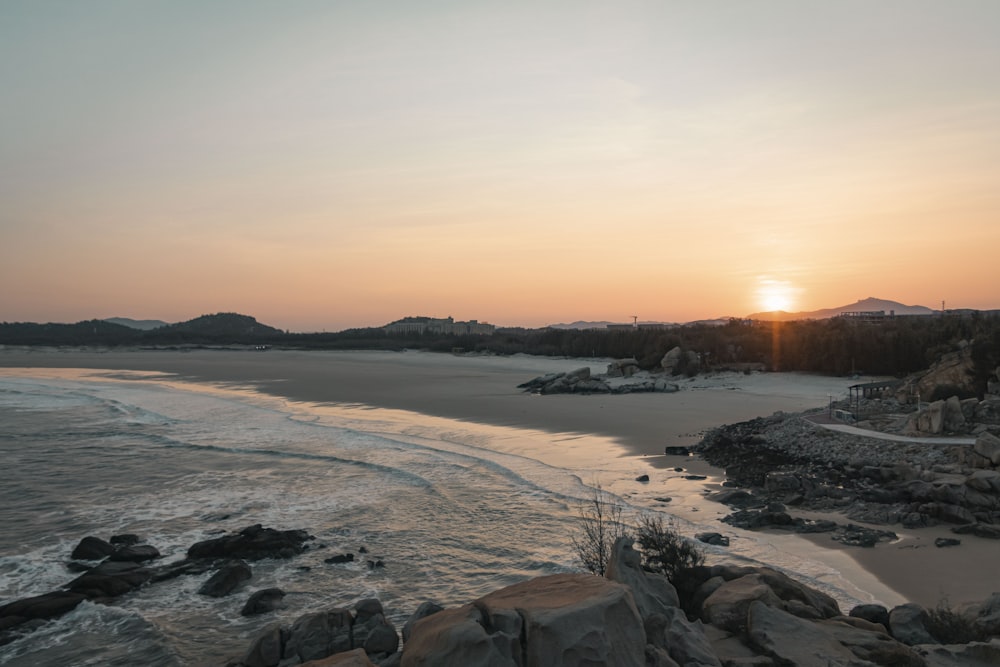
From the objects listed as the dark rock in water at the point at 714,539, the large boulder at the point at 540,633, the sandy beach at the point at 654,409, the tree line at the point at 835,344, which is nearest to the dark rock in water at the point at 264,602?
the large boulder at the point at 540,633

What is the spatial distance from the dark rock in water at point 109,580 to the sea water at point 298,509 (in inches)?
11.0

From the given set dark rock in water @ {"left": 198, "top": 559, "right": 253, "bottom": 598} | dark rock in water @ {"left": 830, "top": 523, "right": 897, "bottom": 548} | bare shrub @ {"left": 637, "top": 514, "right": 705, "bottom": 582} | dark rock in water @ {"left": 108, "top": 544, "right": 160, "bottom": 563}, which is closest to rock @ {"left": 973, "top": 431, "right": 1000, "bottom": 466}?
dark rock in water @ {"left": 830, "top": 523, "right": 897, "bottom": 548}

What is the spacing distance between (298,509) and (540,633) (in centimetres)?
1064

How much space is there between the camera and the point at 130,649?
27.8 ft

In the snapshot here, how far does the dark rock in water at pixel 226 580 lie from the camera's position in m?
10.1

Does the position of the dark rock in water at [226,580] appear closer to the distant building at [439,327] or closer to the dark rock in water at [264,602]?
the dark rock in water at [264,602]

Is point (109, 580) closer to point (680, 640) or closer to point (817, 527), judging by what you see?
point (680, 640)

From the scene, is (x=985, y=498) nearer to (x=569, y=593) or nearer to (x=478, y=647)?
(x=569, y=593)

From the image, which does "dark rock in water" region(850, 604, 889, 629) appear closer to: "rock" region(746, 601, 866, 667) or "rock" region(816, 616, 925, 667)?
"rock" region(816, 616, 925, 667)

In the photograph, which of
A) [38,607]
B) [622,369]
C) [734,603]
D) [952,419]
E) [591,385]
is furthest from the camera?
[622,369]

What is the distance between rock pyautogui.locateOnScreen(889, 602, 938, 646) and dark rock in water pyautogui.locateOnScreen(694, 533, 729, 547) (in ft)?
12.0

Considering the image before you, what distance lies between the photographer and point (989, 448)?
14.0 meters

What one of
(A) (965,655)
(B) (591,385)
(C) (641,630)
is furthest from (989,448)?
(B) (591,385)

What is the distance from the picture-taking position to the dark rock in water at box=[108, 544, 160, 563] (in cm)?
1143
